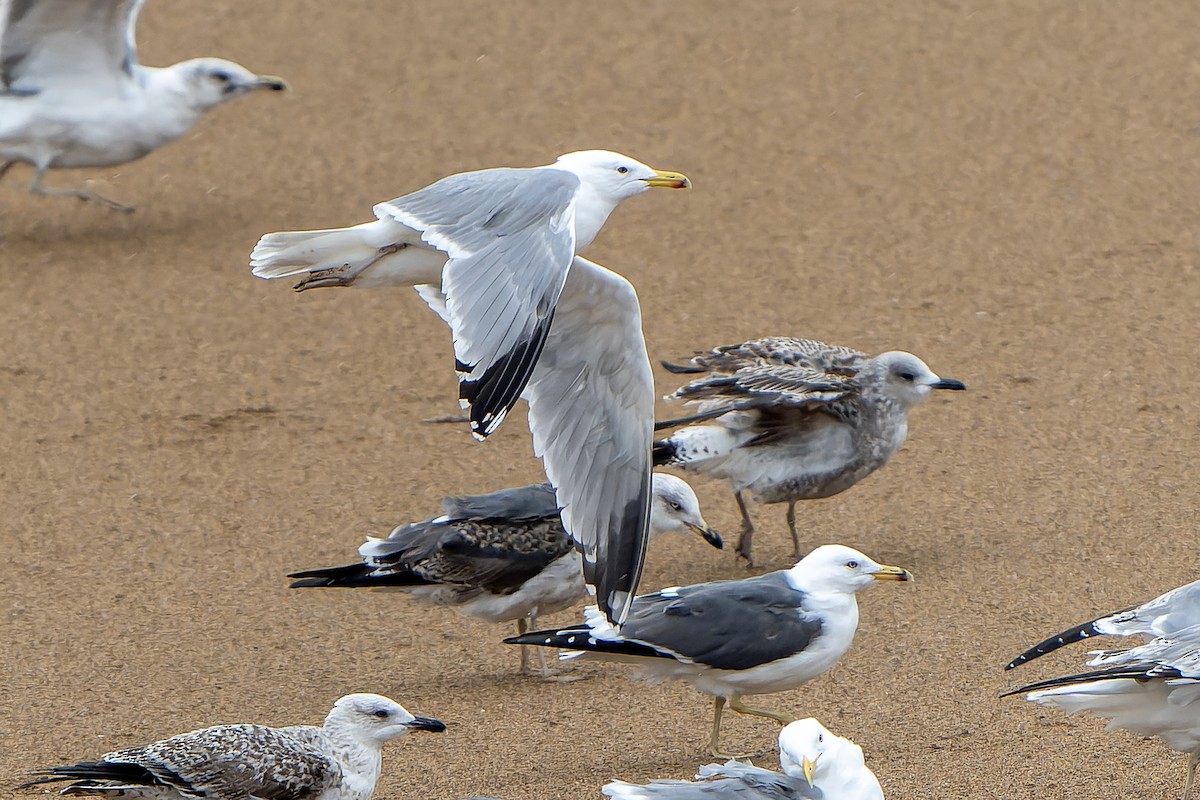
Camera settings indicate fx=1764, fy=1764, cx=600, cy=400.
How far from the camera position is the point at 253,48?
13102mm

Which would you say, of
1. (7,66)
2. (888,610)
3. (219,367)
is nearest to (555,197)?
(888,610)

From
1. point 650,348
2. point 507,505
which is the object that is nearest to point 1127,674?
point 507,505

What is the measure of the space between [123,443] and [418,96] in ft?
16.4

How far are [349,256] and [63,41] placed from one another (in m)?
5.52

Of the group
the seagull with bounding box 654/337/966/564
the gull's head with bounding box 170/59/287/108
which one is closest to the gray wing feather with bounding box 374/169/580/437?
the seagull with bounding box 654/337/966/564

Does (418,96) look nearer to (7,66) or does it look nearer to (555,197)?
(7,66)

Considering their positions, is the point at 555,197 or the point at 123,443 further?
the point at 123,443

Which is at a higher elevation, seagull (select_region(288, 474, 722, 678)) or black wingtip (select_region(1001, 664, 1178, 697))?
black wingtip (select_region(1001, 664, 1178, 697))

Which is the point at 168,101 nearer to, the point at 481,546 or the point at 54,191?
the point at 54,191

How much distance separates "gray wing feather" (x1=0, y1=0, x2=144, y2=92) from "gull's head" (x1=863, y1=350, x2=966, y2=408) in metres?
5.34

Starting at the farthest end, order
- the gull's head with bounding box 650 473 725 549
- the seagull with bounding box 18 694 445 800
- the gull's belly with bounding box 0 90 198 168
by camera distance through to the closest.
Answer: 1. the gull's belly with bounding box 0 90 198 168
2. the gull's head with bounding box 650 473 725 549
3. the seagull with bounding box 18 694 445 800

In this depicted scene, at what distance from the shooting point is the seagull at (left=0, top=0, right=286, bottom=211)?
10.2 meters

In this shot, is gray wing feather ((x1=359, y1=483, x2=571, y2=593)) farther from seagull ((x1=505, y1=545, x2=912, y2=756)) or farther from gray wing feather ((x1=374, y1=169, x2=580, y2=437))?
gray wing feather ((x1=374, y1=169, x2=580, y2=437))

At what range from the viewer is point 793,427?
7070 millimetres
